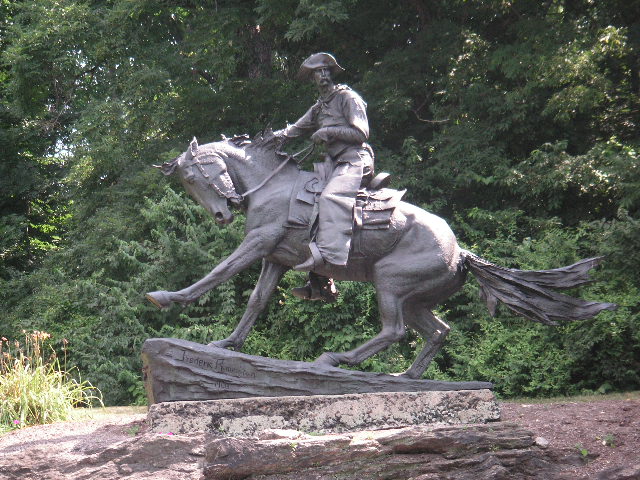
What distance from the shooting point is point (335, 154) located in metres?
7.11

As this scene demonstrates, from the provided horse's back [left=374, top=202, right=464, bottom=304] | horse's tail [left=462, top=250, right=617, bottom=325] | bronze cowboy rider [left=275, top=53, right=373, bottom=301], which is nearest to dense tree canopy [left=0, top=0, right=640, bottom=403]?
horse's tail [left=462, top=250, right=617, bottom=325]

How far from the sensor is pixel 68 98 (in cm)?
1712

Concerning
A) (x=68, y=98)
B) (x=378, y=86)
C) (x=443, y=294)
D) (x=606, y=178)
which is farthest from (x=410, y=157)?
(x=68, y=98)

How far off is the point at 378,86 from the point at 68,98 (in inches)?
271

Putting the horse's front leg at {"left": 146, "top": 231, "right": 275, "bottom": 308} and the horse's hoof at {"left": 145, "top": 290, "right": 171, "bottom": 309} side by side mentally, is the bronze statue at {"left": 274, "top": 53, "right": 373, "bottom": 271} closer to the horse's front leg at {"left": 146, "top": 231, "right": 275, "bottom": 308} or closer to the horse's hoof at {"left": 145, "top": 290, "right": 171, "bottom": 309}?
the horse's front leg at {"left": 146, "top": 231, "right": 275, "bottom": 308}

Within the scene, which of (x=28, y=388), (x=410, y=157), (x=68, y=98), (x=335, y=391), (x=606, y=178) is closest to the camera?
(x=335, y=391)

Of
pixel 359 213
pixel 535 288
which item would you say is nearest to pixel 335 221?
pixel 359 213

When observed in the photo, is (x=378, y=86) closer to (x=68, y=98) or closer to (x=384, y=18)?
(x=384, y=18)

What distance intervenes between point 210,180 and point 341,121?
3.87 feet

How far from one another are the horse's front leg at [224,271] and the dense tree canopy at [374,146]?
4512 mm

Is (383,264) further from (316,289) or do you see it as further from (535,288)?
(535,288)

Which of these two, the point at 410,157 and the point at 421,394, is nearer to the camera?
the point at 421,394

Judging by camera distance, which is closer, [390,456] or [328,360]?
[390,456]

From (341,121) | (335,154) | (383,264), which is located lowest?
(383,264)
